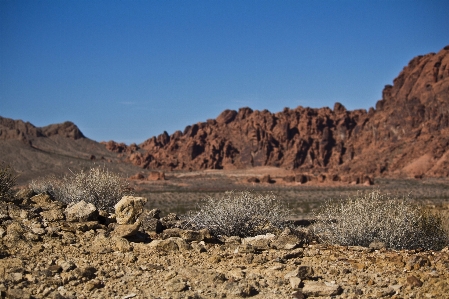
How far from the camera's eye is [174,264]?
7.19 metres

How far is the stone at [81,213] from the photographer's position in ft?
27.9

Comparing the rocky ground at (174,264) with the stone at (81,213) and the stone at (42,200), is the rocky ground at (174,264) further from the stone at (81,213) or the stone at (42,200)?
the stone at (42,200)

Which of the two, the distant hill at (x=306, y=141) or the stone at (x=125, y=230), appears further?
the distant hill at (x=306, y=141)

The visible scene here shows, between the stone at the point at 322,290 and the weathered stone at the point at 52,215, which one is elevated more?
the weathered stone at the point at 52,215

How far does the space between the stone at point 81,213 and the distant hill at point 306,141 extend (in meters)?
61.9

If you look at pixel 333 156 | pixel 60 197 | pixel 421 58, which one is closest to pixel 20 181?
pixel 60 197

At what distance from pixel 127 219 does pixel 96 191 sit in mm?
4594

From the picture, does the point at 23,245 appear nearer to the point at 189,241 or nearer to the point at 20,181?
the point at 189,241

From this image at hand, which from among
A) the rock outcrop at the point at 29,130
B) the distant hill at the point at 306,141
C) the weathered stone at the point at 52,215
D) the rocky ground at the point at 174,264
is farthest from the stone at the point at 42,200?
the rock outcrop at the point at 29,130

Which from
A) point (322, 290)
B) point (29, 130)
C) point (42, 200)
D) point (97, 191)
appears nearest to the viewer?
point (322, 290)

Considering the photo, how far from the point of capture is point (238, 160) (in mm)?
115500

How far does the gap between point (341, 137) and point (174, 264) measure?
110 metres

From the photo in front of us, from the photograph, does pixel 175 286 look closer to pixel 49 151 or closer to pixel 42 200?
pixel 42 200

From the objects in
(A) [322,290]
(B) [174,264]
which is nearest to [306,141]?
(B) [174,264]
